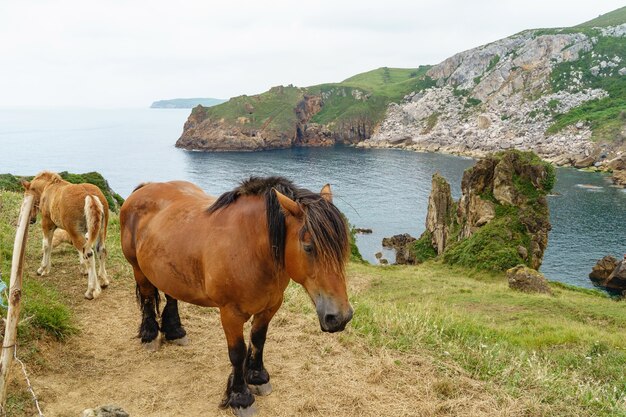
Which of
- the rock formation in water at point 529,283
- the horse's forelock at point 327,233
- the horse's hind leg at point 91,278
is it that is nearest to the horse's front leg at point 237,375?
the horse's forelock at point 327,233

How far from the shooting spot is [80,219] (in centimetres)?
912

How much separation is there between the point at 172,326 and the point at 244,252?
307cm

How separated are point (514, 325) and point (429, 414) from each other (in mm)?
15550

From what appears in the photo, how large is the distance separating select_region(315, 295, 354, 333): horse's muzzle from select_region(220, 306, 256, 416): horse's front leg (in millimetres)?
1265

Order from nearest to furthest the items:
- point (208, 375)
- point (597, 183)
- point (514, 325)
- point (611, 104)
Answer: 1. point (208, 375)
2. point (514, 325)
3. point (597, 183)
4. point (611, 104)

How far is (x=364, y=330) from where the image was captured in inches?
295

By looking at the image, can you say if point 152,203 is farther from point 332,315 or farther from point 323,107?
point 323,107

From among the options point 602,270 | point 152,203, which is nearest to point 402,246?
point 602,270

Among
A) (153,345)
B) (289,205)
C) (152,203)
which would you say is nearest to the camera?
(289,205)

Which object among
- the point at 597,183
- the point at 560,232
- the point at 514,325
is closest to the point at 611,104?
the point at 597,183

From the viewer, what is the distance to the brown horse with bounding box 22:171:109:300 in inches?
349

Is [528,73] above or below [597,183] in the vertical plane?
above

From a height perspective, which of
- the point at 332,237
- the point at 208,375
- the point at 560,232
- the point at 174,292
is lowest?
the point at 560,232

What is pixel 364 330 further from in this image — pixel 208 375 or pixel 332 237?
pixel 332 237
